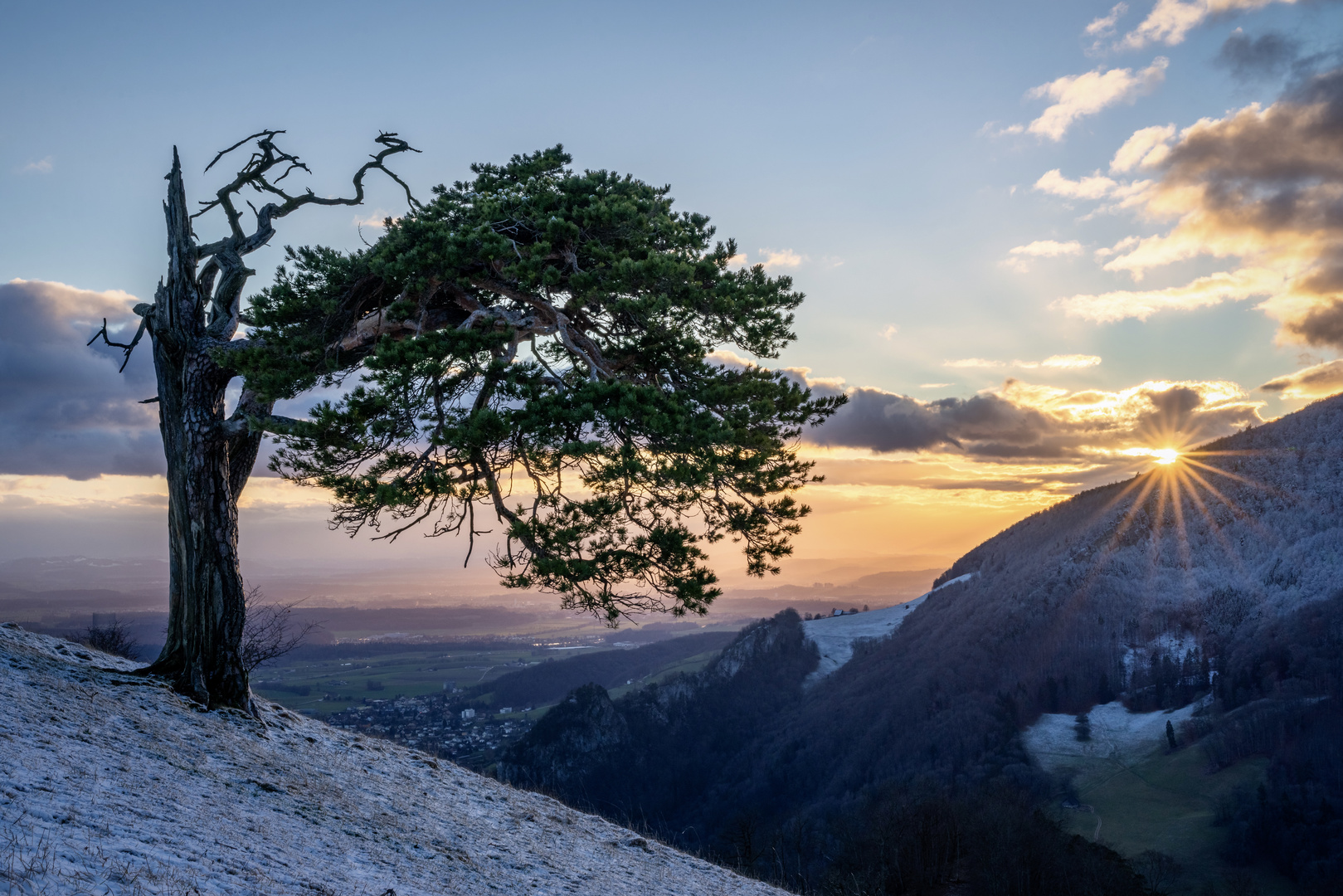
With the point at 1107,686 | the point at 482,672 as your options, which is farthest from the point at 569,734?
the point at 1107,686

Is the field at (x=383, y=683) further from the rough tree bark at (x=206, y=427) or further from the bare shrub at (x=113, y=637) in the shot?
the rough tree bark at (x=206, y=427)

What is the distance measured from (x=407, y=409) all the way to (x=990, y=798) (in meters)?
77.7

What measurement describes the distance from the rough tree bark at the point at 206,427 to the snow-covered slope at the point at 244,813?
0.88 m

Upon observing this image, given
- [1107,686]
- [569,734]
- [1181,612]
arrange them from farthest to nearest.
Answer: [1181,612], [1107,686], [569,734]

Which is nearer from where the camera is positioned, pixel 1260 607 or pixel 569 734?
pixel 569 734

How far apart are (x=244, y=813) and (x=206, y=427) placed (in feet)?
26.4

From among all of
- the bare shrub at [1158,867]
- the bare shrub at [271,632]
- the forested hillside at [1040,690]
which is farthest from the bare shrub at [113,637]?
the bare shrub at [1158,867]

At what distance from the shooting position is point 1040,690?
5920 inches

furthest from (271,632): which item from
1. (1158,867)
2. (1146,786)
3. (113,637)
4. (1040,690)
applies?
(1040,690)

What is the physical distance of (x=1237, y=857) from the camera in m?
93.1

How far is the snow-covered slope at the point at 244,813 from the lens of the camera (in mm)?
6410

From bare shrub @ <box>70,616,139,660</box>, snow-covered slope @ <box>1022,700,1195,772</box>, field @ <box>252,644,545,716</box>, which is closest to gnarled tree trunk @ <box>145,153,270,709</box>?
bare shrub @ <box>70,616,139,660</box>

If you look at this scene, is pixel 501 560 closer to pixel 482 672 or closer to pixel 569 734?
pixel 569 734

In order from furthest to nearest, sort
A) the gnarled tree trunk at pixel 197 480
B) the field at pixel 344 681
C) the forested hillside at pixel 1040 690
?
the field at pixel 344 681, the forested hillside at pixel 1040 690, the gnarled tree trunk at pixel 197 480
